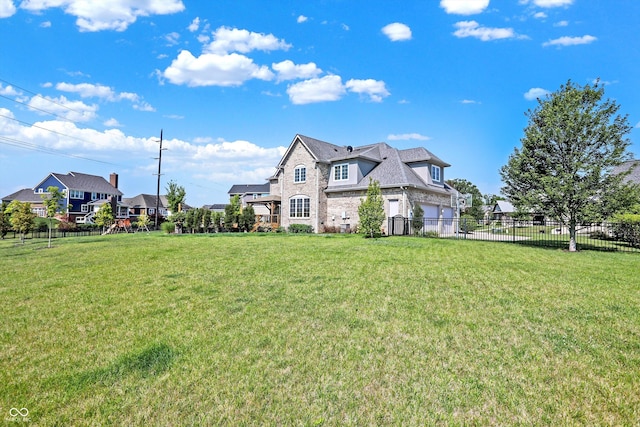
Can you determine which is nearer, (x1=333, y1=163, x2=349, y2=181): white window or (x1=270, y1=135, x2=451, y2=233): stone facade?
(x1=270, y1=135, x2=451, y2=233): stone facade

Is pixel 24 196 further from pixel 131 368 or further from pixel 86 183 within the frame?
pixel 131 368

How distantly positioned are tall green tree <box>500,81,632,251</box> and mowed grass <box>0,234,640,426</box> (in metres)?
9.29

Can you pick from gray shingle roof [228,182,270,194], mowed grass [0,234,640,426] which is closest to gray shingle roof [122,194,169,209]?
gray shingle roof [228,182,270,194]

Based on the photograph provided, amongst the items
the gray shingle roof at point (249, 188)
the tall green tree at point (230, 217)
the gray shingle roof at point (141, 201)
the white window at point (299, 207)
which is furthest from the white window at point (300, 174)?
the gray shingle roof at point (141, 201)

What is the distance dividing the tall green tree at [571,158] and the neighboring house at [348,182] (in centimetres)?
862

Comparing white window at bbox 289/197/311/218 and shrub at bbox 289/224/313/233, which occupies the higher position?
white window at bbox 289/197/311/218

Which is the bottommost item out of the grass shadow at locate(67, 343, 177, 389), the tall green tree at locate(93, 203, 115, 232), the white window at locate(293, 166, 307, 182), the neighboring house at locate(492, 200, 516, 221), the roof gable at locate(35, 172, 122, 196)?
the grass shadow at locate(67, 343, 177, 389)

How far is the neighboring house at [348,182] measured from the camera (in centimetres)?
2591

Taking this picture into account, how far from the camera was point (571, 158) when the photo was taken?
16203mm

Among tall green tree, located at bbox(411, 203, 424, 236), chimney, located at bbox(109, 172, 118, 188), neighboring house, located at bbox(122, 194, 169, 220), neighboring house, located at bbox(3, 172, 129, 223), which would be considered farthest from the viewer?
neighboring house, located at bbox(122, 194, 169, 220)

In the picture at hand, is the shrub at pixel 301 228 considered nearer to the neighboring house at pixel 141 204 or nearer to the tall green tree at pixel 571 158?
the tall green tree at pixel 571 158

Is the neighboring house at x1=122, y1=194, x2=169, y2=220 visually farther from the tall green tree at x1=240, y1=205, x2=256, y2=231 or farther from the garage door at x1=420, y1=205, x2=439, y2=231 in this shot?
the garage door at x1=420, y1=205, x2=439, y2=231

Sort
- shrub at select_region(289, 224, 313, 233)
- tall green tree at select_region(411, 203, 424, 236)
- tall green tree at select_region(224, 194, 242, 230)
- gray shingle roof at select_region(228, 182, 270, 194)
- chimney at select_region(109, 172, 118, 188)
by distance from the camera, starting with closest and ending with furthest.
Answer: tall green tree at select_region(411, 203, 424, 236), shrub at select_region(289, 224, 313, 233), tall green tree at select_region(224, 194, 242, 230), chimney at select_region(109, 172, 118, 188), gray shingle roof at select_region(228, 182, 270, 194)

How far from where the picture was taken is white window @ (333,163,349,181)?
27688 mm
